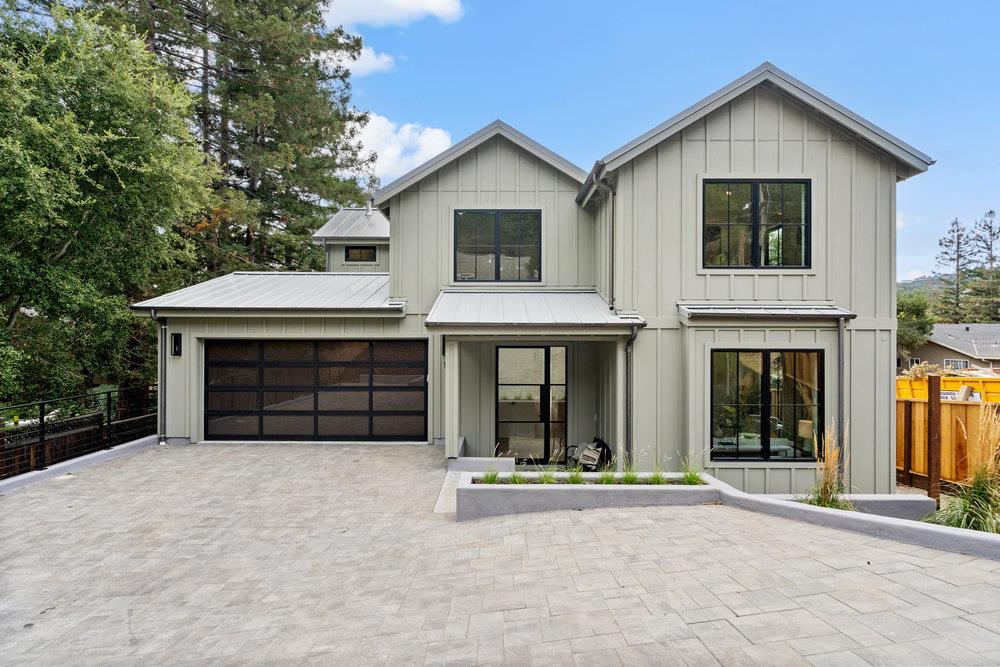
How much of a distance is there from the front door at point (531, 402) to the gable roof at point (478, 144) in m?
3.67

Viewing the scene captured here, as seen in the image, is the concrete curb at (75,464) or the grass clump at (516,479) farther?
the concrete curb at (75,464)

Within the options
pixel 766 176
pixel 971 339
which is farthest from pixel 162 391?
pixel 971 339

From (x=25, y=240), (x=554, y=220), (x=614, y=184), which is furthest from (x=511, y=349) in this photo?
(x=25, y=240)

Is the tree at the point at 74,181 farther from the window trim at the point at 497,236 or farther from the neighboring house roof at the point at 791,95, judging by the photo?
the neighboring house roof at the point at 791,95

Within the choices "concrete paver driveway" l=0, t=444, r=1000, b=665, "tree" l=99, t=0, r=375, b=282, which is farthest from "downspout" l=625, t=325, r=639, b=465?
"tree" l=99, t=0, r=375, b=282

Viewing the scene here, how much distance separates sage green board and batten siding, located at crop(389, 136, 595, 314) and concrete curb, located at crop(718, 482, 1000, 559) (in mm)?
5449

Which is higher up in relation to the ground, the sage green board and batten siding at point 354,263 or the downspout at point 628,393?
the sage green board and batten siding at point 354,263

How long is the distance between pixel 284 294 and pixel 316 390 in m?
2.25

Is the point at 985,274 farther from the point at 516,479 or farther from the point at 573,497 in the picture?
the point at 516,479

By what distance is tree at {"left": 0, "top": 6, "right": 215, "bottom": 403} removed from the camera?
8.35m

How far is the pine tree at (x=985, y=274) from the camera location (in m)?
39.2

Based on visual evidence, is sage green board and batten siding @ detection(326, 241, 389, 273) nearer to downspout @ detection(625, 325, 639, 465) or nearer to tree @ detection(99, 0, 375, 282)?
tree @ detection(99, 0, 375, 282)

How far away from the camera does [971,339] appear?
29.0 meters

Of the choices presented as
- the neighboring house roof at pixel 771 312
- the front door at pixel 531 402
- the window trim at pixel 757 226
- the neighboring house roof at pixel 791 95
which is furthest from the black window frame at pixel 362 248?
the neighboring house roof at pixel 771 312
